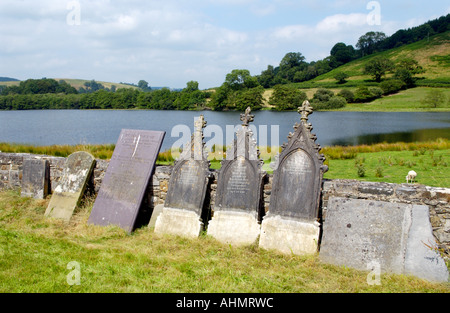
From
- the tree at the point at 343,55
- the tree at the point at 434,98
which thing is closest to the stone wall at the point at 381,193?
the tree at the point at 434,98

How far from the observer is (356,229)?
508 cm

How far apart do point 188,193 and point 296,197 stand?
6.86 feet

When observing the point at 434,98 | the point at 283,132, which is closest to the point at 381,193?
the point at 283,132

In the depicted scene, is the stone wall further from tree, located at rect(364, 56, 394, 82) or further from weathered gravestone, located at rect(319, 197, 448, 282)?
tree, located at rect(364, 56, 394, 82)

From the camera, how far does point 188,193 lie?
652 cm

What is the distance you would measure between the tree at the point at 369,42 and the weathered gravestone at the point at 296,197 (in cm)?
11651

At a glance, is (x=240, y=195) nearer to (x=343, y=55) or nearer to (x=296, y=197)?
(x=296, y=197)

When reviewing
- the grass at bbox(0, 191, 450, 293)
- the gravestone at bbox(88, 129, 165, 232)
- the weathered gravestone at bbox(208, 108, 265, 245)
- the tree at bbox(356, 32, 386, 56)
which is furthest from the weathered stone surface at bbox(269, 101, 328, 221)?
the tree at bbox(356, 32, 386, 56)

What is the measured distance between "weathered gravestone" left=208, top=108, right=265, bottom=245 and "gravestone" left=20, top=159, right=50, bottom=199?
4.63 m

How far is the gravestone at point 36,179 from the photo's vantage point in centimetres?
813

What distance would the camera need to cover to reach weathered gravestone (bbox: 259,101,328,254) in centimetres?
550

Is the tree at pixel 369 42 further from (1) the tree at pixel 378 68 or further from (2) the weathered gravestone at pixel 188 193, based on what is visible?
(2) the weathered gravestone at pixel 188 193
